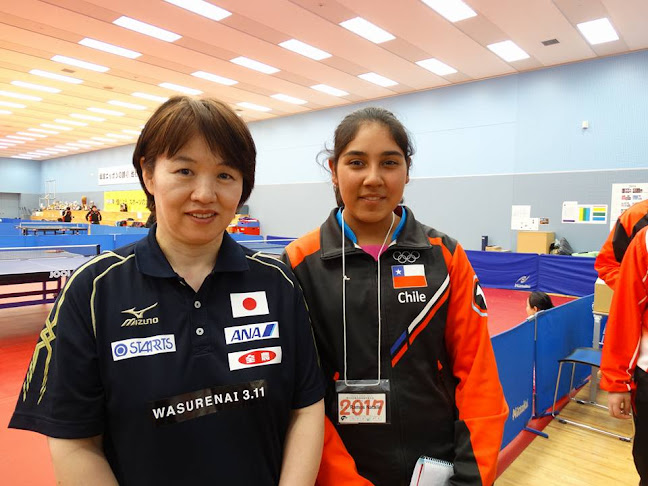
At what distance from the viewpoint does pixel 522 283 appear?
9.82 metres

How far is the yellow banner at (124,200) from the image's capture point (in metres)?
21.7

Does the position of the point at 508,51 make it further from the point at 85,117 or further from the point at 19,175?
the point at 19,175

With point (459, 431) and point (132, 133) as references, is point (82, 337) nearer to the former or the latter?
point (459, 431)

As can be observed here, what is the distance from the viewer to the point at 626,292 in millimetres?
2066

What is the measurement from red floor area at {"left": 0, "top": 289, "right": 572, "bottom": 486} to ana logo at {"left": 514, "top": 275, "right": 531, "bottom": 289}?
0.79ft

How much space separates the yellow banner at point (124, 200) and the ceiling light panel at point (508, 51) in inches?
661

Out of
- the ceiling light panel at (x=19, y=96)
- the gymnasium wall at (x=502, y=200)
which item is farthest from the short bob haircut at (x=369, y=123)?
the ceiling light panel at (x=19, y=96)

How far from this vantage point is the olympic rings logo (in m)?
1.47

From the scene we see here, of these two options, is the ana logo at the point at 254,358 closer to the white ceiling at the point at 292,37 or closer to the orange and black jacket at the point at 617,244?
the orange and black jacket at the point at 617,244

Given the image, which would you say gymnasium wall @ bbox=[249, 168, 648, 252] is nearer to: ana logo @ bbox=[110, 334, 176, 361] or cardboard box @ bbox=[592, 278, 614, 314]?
cardboard box @ bbox=[592, 278, 614, 314]

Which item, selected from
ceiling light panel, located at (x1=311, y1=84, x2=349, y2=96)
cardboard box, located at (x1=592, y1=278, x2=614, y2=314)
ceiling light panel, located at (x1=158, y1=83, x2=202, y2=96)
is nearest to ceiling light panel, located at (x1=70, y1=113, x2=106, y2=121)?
ceiling light panel, located at (x1=158, y1=83, x2=202, y2=96)

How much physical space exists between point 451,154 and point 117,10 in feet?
27.9

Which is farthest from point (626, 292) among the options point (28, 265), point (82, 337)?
point (28, 265)

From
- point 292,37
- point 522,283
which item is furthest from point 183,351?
point 522,283
